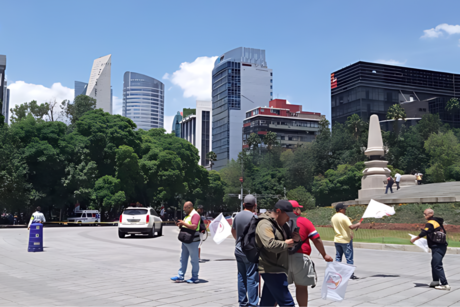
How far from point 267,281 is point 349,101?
5393 inches

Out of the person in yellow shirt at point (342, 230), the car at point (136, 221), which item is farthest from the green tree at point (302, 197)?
the person in yellow shirt at point (342, 230)

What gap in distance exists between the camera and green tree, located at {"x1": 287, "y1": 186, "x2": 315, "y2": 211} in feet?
228

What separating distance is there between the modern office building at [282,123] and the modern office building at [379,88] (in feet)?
56.3

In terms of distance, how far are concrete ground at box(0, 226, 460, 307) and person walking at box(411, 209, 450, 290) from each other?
25 centimetres

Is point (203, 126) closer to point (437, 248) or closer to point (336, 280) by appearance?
point (437, 248)

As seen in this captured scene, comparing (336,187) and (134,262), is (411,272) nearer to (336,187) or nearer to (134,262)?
(134,262)

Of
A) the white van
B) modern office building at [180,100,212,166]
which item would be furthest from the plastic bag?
modern office building at [180,100,212,166]

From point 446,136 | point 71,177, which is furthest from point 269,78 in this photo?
point 71,177

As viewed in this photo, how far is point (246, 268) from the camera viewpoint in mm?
6535

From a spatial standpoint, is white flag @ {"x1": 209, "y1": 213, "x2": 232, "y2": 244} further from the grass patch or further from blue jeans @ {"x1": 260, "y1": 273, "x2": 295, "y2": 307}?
the grass patch

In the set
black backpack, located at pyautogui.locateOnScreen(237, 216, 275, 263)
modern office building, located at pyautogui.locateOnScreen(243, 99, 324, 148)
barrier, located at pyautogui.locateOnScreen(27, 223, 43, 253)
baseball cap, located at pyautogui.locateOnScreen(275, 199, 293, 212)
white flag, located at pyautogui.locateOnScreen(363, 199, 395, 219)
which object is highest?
modern office building, located at pyautogui.locateOnScreen(243, 99, 324, 148)

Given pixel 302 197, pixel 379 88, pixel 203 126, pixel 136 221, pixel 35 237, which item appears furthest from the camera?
pixel 203 126

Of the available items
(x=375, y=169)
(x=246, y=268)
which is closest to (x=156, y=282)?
(x=246, y=268)

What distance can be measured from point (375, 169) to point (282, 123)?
116206 mm
